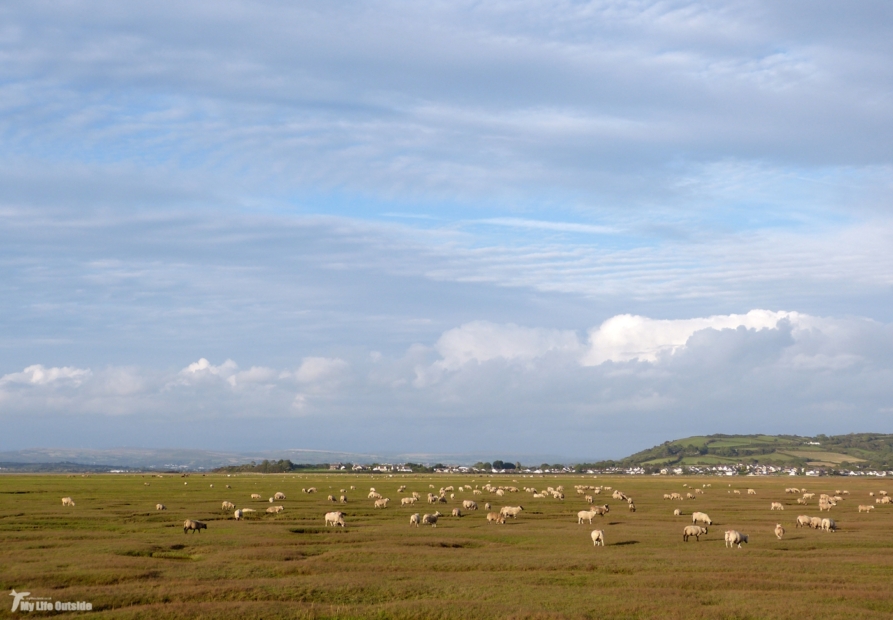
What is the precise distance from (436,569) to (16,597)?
16.2 m

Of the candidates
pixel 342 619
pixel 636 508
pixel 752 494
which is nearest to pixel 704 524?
pixel 636 508

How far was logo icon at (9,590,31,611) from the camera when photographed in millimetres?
23819

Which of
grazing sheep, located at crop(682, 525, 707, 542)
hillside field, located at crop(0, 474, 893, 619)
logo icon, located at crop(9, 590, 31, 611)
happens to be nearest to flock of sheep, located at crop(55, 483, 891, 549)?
grazing sheep, located at crop(682, 525, 707, 542)

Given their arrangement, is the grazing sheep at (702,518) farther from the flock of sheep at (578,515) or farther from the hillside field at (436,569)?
the hillside field at (436,569)

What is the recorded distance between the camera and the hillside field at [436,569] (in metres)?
25.1

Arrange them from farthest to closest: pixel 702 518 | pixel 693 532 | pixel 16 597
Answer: pixel 702 518
pixel 693 532
pixel 16 597

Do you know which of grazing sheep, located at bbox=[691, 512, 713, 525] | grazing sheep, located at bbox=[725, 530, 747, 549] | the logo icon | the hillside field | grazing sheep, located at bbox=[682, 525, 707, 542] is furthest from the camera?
grazing sheep, located at bbox=[691, 512, 713, 525]

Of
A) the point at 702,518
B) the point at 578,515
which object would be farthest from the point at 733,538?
the point at 578,515

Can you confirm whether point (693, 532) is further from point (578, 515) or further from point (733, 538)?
point (578, 515)

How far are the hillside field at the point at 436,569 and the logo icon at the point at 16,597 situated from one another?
0.49 metres

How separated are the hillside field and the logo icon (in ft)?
1.61

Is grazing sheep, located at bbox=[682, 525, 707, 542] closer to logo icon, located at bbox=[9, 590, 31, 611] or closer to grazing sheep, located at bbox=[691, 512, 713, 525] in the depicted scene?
grazing sheep, located at bbox=[691, 512, 713, 525]

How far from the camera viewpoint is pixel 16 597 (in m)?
24.6

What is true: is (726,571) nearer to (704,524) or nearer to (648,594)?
(648,594)
